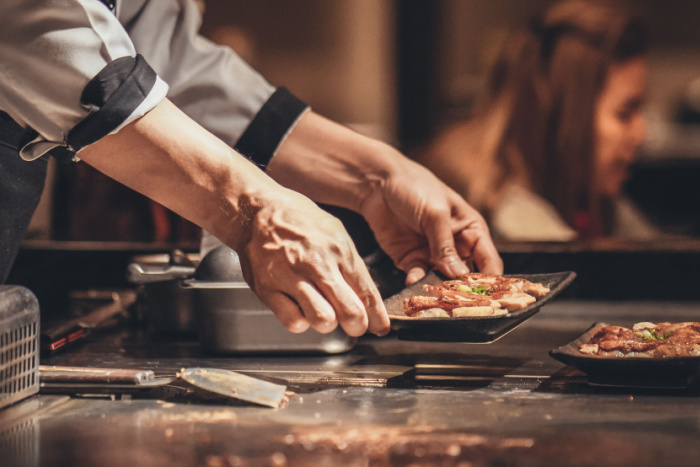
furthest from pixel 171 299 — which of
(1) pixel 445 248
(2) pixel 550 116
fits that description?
(2) pixel 550 116

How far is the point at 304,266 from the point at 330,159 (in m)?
0.71

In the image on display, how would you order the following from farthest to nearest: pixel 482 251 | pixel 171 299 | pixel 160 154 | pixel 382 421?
pixel 482 251 → pixel 171 299 → pixel 160 154 → pixel 382 421

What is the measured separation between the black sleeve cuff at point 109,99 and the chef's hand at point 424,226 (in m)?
0.74

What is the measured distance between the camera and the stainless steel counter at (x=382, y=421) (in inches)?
34.8

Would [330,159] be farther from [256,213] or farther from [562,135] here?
[562,135]

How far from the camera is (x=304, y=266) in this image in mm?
1100

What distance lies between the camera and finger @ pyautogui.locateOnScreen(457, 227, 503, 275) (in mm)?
1721

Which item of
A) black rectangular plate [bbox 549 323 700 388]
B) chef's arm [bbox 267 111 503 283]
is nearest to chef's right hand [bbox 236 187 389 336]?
black rectangular plate [bbox 549 323 700 388]

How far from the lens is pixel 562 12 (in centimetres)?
369

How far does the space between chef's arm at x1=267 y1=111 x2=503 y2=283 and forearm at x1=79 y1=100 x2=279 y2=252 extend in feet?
1.92

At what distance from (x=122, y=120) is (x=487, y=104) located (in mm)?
3705

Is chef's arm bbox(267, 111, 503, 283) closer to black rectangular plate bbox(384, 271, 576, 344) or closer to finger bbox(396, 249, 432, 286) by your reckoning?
finger bbox(396, 249, 432, 286)

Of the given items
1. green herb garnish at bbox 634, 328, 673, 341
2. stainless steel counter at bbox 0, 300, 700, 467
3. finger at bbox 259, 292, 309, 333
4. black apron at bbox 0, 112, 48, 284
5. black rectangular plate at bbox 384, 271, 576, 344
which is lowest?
stainless steel counter at bbox 0, 300, 700, 467

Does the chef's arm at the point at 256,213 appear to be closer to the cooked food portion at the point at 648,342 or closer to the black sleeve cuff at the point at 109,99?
the black sleeve cuff at the point at 109,99
